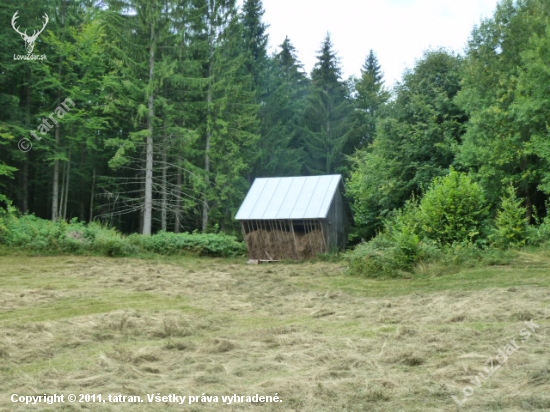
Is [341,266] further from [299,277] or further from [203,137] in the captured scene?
[203,137]

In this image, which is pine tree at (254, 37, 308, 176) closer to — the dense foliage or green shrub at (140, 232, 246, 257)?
the dense foliage

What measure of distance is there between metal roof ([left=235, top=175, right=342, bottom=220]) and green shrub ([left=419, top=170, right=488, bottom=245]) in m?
4.15

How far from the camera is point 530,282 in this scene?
35.4 ft

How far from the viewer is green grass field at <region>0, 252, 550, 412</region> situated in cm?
443

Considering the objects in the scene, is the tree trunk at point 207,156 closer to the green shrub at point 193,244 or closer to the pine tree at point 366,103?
the green shrub at point 193,244

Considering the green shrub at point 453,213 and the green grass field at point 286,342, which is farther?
the green shrub at point 453,213

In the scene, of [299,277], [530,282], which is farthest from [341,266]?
[530,282]

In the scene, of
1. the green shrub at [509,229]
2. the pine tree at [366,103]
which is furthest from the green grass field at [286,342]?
the pine tree at [366,103]

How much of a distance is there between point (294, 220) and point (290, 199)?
1.05m

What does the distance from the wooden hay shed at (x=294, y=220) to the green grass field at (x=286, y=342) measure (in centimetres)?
774

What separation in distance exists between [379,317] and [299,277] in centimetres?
691

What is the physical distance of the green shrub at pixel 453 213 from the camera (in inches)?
637

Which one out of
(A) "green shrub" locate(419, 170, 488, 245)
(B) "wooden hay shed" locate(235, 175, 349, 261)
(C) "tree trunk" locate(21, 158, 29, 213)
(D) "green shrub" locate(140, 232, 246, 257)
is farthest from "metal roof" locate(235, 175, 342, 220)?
(C) "tree trunk" locate(21, 158, 29, 213)

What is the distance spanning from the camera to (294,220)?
2023 centimetres
